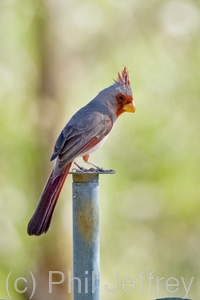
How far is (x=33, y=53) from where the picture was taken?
6.28 metres

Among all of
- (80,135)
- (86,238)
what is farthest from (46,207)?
(80,135)

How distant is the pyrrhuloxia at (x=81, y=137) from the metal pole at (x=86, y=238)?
1.51ft

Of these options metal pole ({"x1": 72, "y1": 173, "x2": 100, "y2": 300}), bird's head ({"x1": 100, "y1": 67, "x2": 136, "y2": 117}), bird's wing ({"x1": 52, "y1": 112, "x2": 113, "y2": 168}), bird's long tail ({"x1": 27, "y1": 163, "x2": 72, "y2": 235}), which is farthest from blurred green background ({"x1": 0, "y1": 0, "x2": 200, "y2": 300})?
metal pole ({"x1": 72, "y1": 173, "x2": 100, "y2": 300})

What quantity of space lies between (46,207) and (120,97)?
3.74ft

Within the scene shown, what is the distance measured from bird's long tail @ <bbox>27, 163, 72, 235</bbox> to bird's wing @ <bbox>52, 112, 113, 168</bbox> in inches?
4.5

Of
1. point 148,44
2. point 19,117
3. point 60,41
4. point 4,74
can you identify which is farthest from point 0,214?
point 148,44

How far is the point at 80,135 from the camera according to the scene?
11.3 feet

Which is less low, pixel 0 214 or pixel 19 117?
pixel 19 117

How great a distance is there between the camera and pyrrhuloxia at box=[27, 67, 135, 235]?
288 centimetres

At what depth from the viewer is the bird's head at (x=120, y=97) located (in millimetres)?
3805

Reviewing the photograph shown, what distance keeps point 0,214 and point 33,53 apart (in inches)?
62.5

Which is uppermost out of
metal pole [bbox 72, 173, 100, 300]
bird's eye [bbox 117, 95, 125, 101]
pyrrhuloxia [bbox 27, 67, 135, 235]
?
bird's eye [bbox 117, 95, 125, 101]

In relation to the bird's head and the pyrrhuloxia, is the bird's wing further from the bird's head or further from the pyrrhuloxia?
the bird's head

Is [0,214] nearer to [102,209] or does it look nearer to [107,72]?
[102,209]
